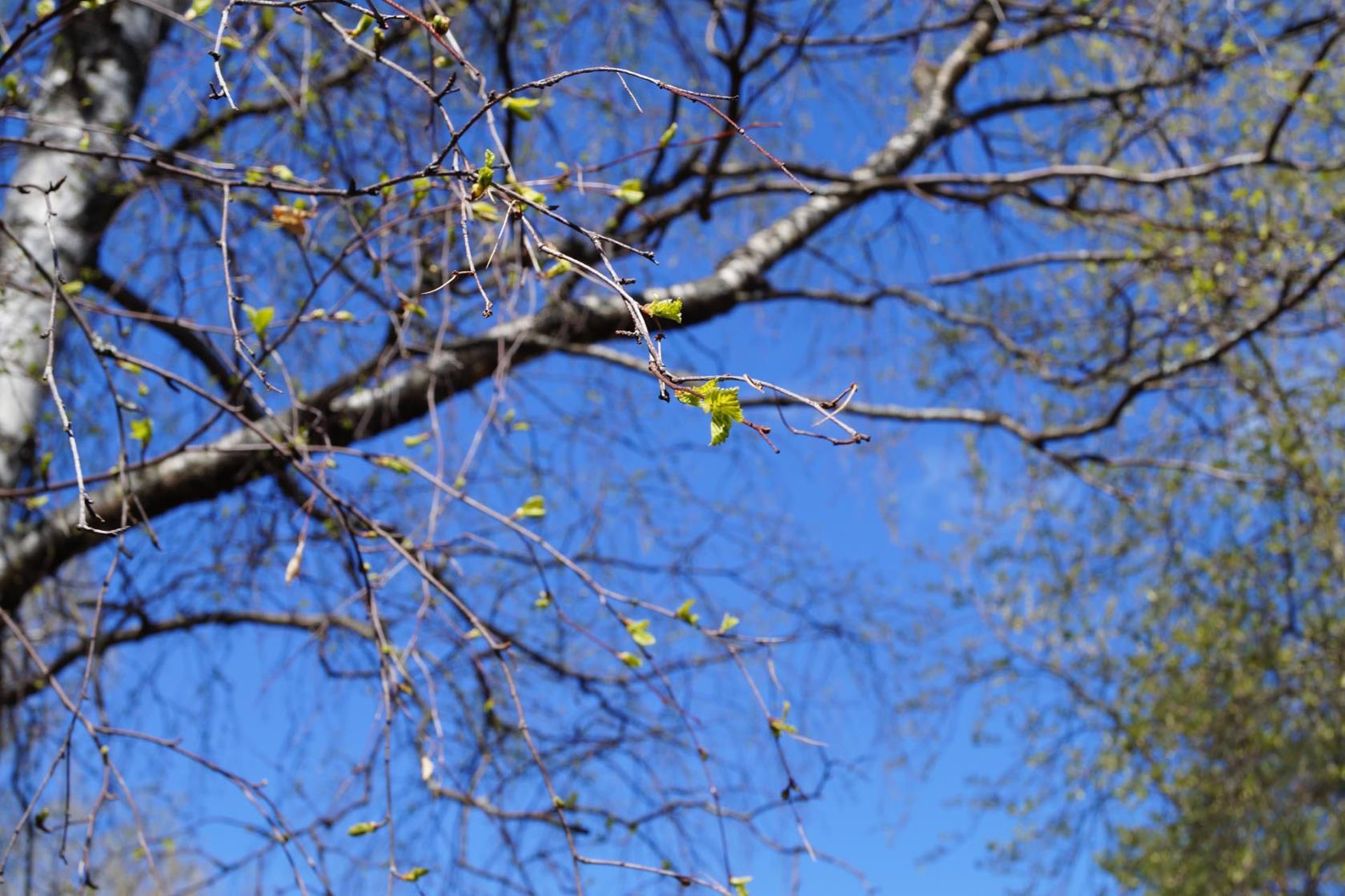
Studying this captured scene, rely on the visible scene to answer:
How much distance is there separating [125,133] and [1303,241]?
3.19m

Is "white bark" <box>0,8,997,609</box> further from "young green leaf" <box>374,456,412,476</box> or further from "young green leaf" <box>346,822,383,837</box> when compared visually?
"young green leaf" <box>346,822,383,837</box>

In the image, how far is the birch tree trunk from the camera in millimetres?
2512

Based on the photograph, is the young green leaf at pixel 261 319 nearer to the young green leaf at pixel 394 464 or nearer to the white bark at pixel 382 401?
the young green leaf at pixel 394 464

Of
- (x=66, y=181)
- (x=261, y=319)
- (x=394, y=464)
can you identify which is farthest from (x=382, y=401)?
(x=261, y=319)

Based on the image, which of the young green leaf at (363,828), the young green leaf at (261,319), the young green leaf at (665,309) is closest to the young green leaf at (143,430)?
the young green leaf at (261,319)

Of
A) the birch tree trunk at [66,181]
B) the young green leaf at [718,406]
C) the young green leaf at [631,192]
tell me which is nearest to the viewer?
the young green leaf at [718,406]

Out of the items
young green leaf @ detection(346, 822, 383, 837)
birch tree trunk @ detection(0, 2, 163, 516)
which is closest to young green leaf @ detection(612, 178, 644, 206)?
young green leaf @ detection(346, 822, 383, 837)

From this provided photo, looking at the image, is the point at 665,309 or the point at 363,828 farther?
the point at 363,828

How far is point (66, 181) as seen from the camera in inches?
94.2

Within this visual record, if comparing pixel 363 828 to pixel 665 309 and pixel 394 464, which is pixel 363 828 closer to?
pixel 394 464

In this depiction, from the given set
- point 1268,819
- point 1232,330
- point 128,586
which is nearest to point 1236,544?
point 1268,819

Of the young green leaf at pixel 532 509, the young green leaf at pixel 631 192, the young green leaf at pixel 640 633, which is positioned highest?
the young green leaf at pixel 631 192

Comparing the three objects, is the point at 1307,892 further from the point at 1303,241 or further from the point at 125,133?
the point at 125,133

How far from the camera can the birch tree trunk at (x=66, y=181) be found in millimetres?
2512
